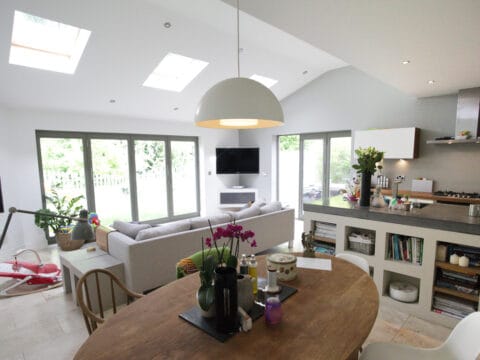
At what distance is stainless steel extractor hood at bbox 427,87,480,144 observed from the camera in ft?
13.9

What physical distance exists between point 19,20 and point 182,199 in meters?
4.62

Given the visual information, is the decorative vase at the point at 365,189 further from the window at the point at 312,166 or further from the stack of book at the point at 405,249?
the window at the point at 312,166

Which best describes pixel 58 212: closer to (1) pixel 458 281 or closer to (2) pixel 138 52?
(2) pixel 138 52

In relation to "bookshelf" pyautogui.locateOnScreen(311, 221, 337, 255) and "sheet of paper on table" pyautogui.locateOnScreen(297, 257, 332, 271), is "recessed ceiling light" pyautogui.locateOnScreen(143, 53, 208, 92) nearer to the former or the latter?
"bookshelf" pyautogui.locateOnScreen(311, 221, 337, 255)

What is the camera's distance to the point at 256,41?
14.6 ft

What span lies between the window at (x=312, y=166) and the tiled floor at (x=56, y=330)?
3260mm

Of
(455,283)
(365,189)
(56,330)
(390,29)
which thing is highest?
(390,29)

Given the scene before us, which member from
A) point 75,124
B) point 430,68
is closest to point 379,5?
point 430,68

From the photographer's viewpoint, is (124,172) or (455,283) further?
(124,172)

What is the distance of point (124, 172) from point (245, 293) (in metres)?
5.35

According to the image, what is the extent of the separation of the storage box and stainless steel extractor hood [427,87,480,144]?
2.65 feet

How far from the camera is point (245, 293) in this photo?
53.6 inches

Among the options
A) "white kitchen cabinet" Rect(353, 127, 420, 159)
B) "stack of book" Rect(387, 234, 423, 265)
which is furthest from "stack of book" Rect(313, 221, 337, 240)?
"white kitchen cabinet" Rect(353, 127, 420, 159)

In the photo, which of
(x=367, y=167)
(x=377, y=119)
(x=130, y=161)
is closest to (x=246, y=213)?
(x=367, y=167)
